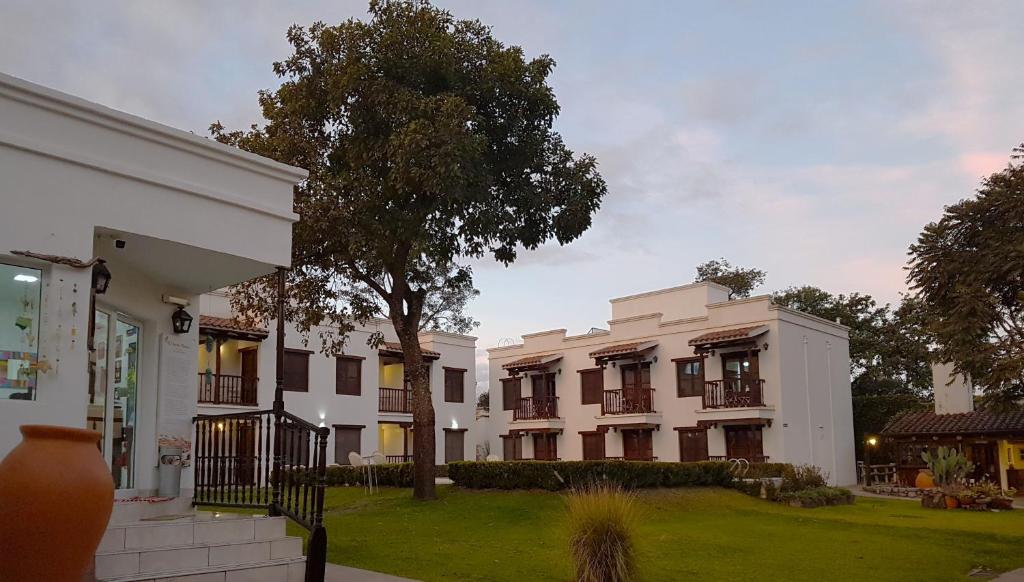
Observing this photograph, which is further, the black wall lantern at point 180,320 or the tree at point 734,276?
the tree at point 734,276

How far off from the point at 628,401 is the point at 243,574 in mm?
24320

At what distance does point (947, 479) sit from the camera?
794 inches

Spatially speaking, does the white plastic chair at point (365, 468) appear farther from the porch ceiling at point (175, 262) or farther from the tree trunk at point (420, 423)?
the porch ceiling at point (175, 262)

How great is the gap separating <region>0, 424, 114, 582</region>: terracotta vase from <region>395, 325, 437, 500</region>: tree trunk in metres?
10.5

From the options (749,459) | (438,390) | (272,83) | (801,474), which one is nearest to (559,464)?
(801,474)

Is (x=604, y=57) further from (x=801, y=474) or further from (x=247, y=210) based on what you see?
(x=801, y=474)

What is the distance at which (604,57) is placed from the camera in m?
14.9

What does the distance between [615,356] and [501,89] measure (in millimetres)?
17013

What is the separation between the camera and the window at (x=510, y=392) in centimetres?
3478

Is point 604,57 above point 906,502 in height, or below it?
above

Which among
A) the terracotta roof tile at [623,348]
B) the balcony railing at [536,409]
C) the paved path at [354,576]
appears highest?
the terracotta roof tile at [623,348]

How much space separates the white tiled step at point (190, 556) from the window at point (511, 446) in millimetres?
26698

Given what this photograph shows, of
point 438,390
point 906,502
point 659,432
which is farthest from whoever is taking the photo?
point 438,390

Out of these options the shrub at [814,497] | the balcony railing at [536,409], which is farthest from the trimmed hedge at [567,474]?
the balcony railing at [536,409]
